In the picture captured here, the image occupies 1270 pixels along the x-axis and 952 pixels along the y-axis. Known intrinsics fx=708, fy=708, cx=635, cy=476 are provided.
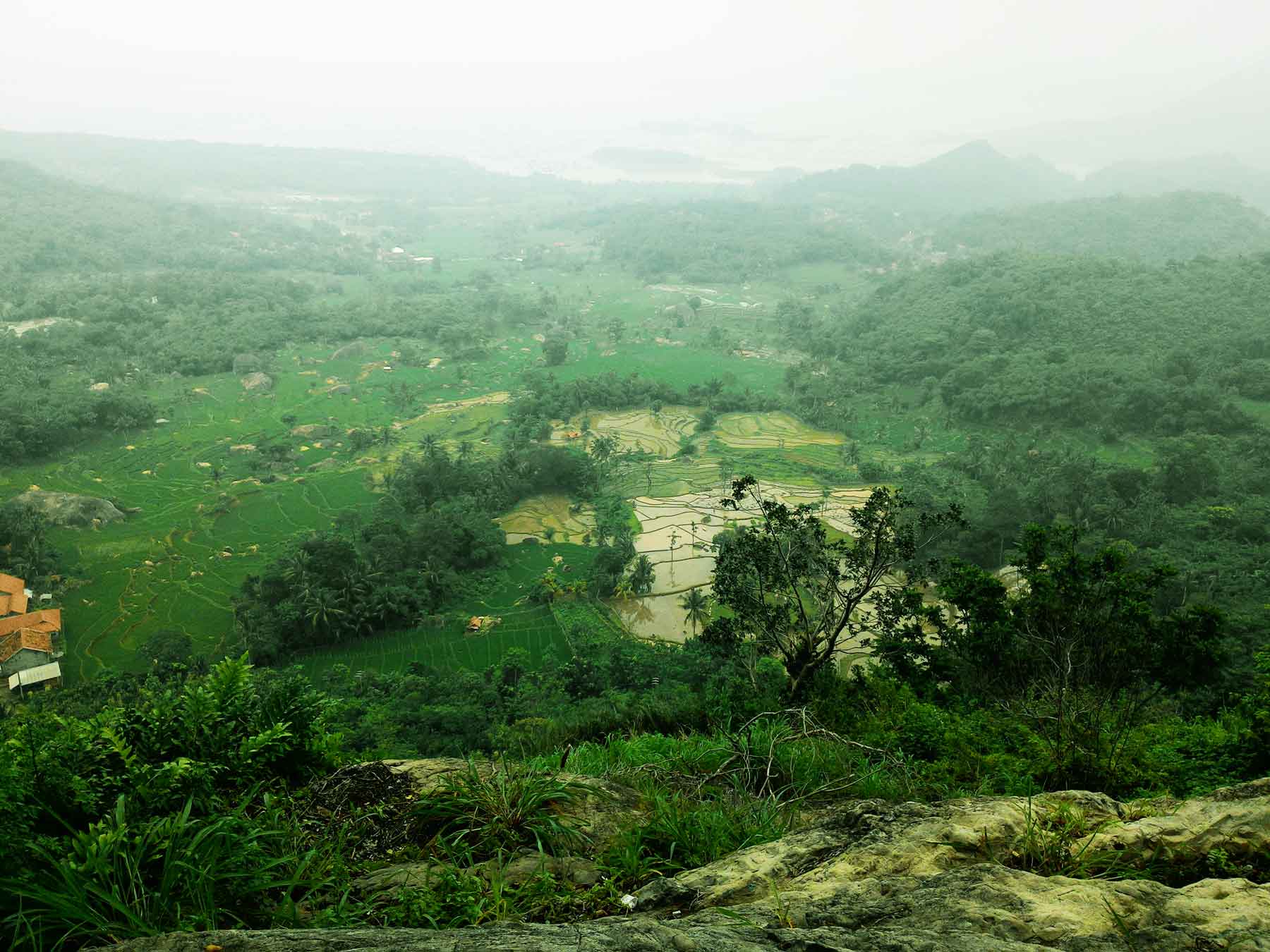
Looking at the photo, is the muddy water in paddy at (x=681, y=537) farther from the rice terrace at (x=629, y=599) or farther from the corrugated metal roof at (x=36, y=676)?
the corrugated metal roof at (x=36, y=676)

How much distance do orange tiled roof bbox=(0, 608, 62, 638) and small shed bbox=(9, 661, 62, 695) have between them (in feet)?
4.80

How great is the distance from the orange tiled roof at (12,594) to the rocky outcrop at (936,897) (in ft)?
76.8

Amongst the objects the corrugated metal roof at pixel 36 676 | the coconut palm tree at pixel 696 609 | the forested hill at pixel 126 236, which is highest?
the forested hill at pixel 126 236

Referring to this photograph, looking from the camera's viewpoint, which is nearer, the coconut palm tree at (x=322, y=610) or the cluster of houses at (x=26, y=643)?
the cluster of houses at (x=26, y=643)

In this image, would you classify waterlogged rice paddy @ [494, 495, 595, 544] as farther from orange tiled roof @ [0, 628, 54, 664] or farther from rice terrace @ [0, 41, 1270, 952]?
orange tiled roof @ [0, 628, 54, 664]

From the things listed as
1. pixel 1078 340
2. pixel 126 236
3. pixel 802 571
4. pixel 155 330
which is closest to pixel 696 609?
pixel 802 571

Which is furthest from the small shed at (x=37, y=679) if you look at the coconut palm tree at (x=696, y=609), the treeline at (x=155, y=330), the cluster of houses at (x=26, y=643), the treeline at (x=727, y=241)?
the treeline at (x=727, y=241)

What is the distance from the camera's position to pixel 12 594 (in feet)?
65.1

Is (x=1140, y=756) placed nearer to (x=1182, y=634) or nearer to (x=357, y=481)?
(x=1182, y=634)

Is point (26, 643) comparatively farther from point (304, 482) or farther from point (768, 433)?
point (768, 433)

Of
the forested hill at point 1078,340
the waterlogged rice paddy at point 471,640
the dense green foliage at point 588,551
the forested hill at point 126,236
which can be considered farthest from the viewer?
the forested hill at point 126,236

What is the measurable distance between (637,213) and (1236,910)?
11353 centimetres

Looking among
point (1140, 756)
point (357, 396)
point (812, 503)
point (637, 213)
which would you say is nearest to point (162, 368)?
point (357, 396)

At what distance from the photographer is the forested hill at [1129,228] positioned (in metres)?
74.0
